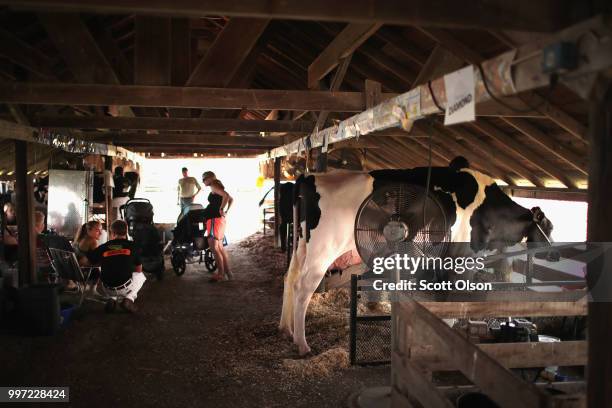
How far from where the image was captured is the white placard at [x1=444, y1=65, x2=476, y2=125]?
90.9 inches

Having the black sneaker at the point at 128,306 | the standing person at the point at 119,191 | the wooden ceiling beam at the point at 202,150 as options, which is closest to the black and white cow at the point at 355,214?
the black sneaker at the point at 128,306

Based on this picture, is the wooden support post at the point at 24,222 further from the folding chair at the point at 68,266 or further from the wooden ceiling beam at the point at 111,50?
the wooden ceiling beam at the point at 111,50

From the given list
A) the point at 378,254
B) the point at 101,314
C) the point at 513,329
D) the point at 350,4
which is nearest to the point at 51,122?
the point at 101,314

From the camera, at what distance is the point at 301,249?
17.5 ft

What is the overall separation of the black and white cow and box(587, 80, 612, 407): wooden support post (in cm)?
304

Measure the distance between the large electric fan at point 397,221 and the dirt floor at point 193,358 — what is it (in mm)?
1162

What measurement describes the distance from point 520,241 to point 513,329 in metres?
1.74

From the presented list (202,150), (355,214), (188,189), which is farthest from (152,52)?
(202,150)

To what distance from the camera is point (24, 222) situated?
20.3 feet

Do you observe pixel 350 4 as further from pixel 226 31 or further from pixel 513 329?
pixel 513 329

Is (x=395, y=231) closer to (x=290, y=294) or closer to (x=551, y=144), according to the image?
(x=290, y=294)

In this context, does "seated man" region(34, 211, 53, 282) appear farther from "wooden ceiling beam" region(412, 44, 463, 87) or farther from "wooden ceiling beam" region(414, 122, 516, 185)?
"wooden ceiling beam" region(414, 122, 516, 185)

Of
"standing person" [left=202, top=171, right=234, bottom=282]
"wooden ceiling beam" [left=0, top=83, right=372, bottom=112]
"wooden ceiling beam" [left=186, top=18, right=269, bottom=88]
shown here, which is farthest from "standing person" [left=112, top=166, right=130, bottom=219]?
"wooden ceiling beam" [left=186, top=18, right=269, bottom=88]

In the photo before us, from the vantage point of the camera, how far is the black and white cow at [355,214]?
16.7 ft
